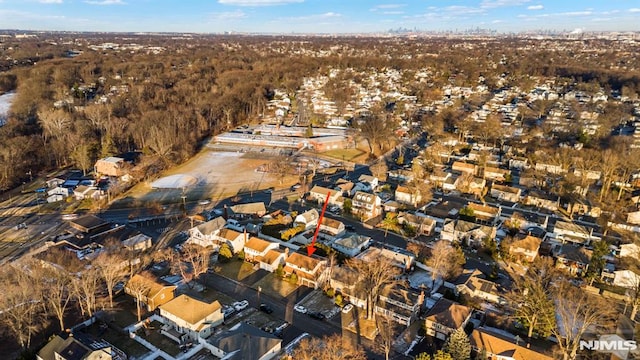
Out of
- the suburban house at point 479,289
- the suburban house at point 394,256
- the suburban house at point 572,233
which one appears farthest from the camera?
the suburban house at point 572,233

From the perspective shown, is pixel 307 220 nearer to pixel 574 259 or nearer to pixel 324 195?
pixel 324 195

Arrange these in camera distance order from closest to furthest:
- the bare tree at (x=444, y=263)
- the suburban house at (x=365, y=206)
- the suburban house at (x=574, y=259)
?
the bare tree at (x=444, y=263) → the suburban house at (x=574, y=259) → the suburban house at (x=365, y=206)

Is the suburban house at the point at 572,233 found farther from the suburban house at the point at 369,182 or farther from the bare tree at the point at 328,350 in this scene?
the bare tree at the point at 328,350

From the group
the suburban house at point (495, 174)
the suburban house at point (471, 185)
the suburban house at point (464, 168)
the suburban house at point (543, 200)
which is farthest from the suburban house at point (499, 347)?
the suburban house at point (464, 168)

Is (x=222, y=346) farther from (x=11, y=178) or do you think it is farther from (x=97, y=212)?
(x=11, y=178)

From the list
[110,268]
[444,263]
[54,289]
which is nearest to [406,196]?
[444,263]

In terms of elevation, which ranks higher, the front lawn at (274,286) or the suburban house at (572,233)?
the suburban house at (572,233)

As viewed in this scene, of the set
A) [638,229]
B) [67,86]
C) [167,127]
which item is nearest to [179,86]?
[67,86]
